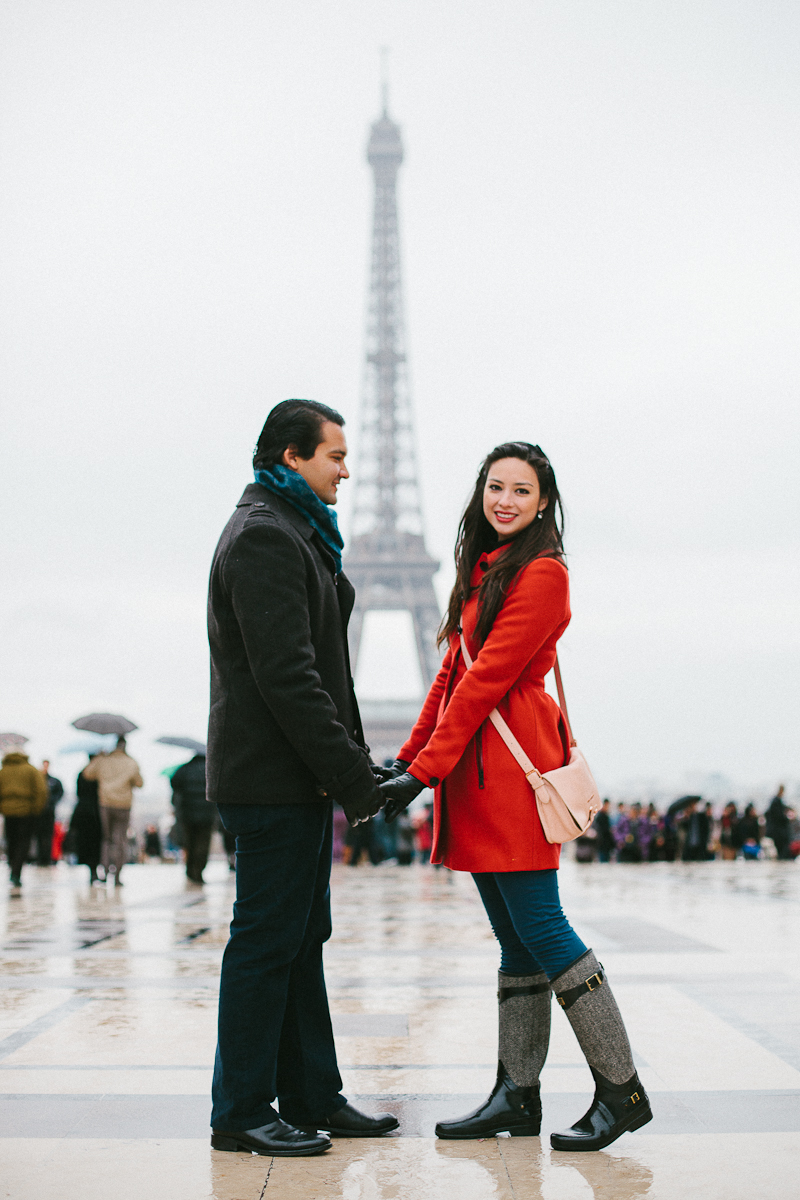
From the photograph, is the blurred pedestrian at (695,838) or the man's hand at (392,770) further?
the blurred pedestrian at (695,838)

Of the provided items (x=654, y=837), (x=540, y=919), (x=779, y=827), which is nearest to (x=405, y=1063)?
(x=540, y=919)

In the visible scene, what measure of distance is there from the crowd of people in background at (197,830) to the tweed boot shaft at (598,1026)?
1.90 meters

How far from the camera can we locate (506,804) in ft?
9.37

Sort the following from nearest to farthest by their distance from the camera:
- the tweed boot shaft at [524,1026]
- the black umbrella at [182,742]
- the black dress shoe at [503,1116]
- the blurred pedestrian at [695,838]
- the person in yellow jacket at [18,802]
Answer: the black dress shoe at [503,1116], the tweed boot shaft at [524,1026], the person in yellow jacket at [18,802], the black umbrella at [182,742], the blurred pedestrian at [695,838]

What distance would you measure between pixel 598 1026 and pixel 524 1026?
0.23 m

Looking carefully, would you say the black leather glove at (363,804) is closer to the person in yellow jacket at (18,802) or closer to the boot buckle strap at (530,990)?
the boot buckle strap at (530,990)

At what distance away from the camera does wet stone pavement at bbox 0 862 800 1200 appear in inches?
98.2

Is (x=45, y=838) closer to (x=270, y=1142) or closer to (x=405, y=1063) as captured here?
(x=405, y=1063)

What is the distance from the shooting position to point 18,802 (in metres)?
10.6

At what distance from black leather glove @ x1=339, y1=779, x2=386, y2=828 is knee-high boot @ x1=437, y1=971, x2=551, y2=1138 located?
0.58 metres

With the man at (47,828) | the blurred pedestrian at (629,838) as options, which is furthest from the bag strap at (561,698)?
the blurred pedestrian at (629,838)

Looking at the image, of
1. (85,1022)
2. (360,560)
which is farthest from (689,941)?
(360,560)

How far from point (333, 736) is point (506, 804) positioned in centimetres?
44

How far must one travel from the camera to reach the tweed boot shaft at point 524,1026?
2.92 m
